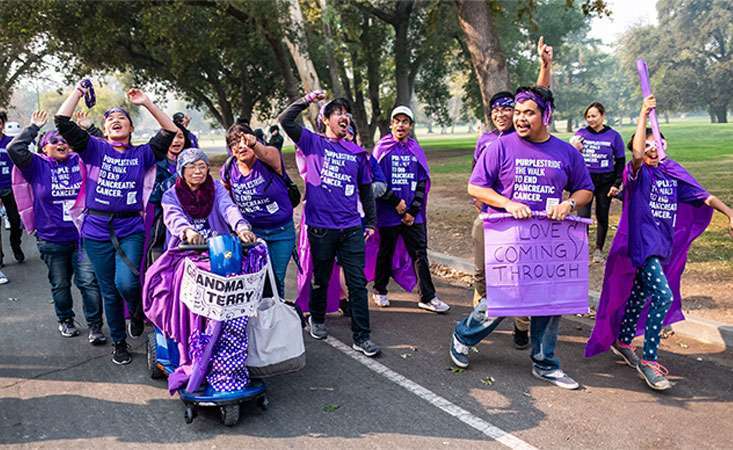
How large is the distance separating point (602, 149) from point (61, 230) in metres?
6.37

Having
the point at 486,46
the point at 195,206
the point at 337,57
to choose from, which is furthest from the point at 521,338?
the point at 337,57

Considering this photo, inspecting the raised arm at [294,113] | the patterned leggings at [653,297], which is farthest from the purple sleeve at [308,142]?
the patterned leggings at [653,297]

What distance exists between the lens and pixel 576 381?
4898 mm

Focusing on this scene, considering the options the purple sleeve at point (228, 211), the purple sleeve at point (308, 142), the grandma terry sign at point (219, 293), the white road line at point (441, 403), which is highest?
the purple sleeve at point (308, 142)

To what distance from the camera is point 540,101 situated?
14.7 feet

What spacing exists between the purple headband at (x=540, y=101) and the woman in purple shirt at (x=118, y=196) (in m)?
2.75

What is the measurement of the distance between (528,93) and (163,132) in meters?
2.89

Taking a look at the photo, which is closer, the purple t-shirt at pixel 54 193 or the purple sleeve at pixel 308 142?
the purple sleeve at pixel 308 142

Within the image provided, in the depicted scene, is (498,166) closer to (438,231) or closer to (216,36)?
(438,231)

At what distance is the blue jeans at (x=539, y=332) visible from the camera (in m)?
4.83

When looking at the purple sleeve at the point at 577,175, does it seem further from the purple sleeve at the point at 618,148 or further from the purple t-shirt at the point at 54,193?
the purple t-shirt at the point at 54,193

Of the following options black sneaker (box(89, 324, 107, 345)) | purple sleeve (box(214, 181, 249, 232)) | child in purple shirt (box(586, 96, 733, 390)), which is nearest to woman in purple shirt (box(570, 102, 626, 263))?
child in purple shirt (box(586, 96, 733, 390))

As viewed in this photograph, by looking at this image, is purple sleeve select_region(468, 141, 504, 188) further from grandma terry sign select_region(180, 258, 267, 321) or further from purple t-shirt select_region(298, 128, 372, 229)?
grandma terry sign select_region(180, 258, 267, 321)

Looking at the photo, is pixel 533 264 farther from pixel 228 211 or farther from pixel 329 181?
pixel 228 211
